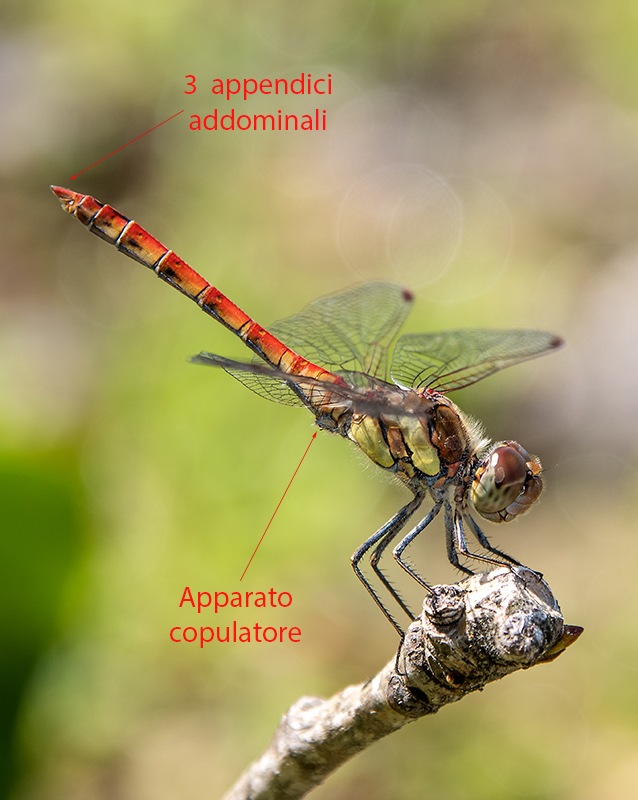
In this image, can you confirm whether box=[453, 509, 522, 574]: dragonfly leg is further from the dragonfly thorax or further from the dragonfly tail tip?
the dragonfly tail tip

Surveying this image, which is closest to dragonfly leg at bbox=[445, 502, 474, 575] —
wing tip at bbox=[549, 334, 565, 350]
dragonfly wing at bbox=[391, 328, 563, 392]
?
dragonfly wing at bbox=[391, 328, 563, 392]

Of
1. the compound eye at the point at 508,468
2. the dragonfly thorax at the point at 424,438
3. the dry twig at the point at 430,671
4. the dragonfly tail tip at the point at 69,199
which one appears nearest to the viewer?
the dry twig at the point at 430,671

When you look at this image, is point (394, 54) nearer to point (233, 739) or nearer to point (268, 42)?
point (268, 42)

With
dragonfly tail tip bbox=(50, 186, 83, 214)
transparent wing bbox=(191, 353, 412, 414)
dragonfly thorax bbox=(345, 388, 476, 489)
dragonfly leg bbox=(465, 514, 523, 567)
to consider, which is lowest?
dragonfly leg bbox=(465, 514, 523, 567)

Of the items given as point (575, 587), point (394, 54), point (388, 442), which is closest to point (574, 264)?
point (575, 587)

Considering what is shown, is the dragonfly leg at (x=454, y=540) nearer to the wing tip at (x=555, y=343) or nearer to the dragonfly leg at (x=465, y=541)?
the dragonfly leg at (x=465, y=541)

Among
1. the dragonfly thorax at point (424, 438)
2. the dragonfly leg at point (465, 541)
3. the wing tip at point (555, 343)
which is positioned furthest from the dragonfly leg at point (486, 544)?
the wing tip at point (555, 343)

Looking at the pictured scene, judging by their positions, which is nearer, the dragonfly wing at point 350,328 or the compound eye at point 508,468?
the compound eye at point 508,468
